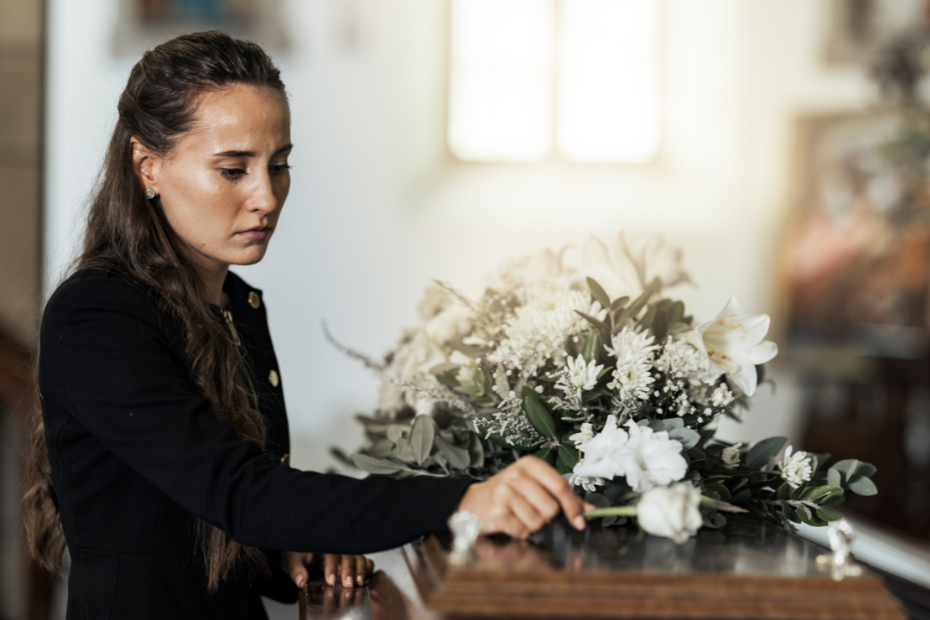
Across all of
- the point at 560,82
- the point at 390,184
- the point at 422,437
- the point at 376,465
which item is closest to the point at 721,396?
the point at 422,437

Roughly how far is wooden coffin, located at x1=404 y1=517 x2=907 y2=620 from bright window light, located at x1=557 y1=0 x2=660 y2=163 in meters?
2.74

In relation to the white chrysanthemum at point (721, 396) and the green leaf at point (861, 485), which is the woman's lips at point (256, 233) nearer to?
the white chrysanthemum at point (721, 396)

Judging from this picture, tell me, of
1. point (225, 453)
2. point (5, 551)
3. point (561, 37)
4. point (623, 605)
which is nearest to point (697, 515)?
point (623, 605)

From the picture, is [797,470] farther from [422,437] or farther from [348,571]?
[348,571]

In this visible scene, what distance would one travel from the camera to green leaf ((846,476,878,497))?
1.17 m

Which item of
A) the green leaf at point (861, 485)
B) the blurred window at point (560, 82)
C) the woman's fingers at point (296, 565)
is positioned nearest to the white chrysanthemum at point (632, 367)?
the green leaf at point (861, 485)

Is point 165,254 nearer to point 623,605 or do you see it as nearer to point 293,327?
point 623,605

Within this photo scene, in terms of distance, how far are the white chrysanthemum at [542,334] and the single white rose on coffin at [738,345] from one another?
0.55 ft

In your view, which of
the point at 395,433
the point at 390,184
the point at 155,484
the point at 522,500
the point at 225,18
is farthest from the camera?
the point at 390,184

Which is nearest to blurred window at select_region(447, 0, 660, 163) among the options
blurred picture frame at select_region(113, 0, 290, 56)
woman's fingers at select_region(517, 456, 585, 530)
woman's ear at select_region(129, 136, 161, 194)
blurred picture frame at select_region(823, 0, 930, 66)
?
blurred picture frame at select_region(113, 0, 290, 56)

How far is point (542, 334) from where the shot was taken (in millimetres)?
1201

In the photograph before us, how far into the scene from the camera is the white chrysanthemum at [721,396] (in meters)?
1.14

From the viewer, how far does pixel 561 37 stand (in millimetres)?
3342

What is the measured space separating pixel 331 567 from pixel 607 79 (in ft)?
8.75
